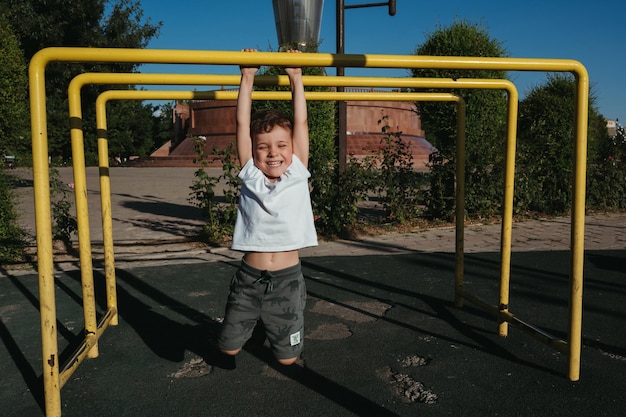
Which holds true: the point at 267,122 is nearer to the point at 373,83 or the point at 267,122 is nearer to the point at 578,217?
the point at 373,83

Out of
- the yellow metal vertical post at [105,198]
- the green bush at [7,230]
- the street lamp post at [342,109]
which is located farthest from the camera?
the street lamp post at [342,109]

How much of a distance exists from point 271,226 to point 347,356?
2.94 ft

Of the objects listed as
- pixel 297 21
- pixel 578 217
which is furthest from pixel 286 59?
pixel 297 21

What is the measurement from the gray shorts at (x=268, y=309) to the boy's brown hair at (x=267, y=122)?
0.60m

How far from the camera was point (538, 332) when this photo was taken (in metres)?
2.57

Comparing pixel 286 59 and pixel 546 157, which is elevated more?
pixel 286 59

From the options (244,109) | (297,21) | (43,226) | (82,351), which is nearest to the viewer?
(43,226)

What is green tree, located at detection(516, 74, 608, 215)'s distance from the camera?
317 inches

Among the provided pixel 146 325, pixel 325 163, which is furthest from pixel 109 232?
pixel 325 163

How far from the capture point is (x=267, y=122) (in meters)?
2.24

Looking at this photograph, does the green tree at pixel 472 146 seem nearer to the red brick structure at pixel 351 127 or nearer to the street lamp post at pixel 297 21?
the street lamp post at pixel 297 21

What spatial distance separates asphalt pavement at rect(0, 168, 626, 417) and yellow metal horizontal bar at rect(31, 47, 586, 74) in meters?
1.41

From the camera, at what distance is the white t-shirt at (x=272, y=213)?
7.27 feet

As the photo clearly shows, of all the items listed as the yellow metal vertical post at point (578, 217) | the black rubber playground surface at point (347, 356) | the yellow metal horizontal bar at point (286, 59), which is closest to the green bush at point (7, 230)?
the black rubber playground surface at point (347, 356)
